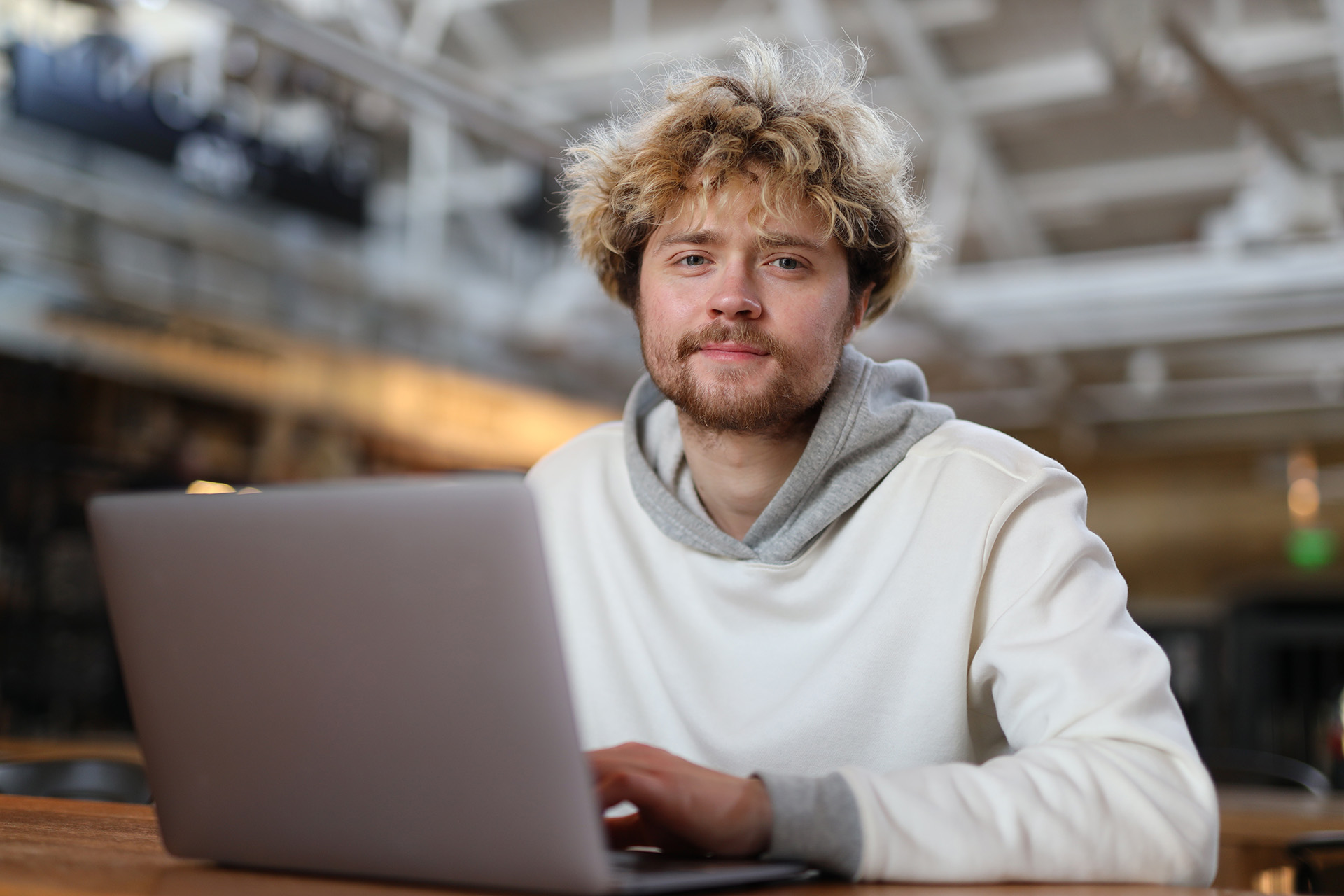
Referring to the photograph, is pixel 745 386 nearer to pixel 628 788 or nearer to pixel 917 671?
pixel 917 671

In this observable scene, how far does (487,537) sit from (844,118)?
3.25ft

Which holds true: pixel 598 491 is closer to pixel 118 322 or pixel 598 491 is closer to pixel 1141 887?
pixel 1141 887

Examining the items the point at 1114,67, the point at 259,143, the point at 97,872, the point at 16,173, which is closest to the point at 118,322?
the point at 16,173

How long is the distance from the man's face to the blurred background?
279cm

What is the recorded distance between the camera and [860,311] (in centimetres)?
161

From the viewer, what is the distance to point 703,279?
4.66 ft

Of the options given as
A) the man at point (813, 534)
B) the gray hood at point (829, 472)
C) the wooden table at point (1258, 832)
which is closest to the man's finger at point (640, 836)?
the man at point (813, 534)

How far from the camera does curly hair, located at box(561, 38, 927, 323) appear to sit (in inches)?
56.0

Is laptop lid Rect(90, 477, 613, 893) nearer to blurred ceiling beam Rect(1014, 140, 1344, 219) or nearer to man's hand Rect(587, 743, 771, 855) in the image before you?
man's hand Rect(587, 743, 771, 855)

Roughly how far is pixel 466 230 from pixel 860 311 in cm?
710

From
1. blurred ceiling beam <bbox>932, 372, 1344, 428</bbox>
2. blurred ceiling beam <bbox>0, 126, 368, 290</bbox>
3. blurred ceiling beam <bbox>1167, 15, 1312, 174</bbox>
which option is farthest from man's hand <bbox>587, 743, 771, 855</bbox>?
blurred ceiling beam <bbox>932, 372, 1344, 428</bbox>

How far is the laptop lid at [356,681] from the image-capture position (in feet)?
2.24

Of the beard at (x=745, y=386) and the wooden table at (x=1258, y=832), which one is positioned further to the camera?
the wooden table at (x=1258, y=832)

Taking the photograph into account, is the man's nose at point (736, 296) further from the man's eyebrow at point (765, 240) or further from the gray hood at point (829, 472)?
the gray hood at point (829, 472)
